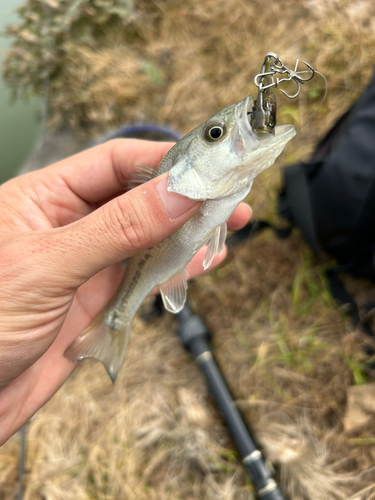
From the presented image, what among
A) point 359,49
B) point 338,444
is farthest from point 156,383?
point 359,49

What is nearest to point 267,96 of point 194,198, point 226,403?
point 194,198

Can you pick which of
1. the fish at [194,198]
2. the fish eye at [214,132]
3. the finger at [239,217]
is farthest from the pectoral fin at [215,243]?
the finger at [239,217]

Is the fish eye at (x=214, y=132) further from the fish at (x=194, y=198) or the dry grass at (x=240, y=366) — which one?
the dry grass at (x=240, y=366)

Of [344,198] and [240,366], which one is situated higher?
[344,198]

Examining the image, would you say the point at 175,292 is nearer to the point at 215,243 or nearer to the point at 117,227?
the point at 215,243

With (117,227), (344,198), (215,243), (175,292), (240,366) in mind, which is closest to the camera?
(117,227)

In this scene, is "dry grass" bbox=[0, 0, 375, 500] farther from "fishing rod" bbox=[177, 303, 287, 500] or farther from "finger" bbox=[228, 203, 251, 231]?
"finger" bbox=[228, 203, 251, 231]

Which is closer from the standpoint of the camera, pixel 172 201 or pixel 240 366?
pixel 172 201
